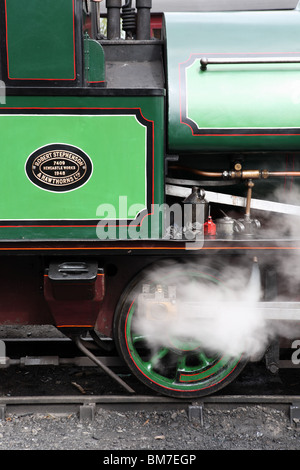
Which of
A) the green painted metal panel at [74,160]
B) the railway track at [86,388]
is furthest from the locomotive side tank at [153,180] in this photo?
the railway track at [86,388]

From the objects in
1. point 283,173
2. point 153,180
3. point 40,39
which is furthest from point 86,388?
point 40,39

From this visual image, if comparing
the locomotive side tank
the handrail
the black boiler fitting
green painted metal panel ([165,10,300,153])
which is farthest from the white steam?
the black boiler fitting

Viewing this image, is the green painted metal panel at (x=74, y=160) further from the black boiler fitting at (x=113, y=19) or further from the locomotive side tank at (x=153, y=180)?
the black boiler fitting at (x=113, y=19)

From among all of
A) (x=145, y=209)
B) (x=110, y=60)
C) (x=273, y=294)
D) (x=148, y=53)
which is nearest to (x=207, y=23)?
(x=148, y=53)

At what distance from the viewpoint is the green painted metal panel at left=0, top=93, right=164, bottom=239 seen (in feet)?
8.63

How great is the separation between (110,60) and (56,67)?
1.92ft

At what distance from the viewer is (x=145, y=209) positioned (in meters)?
2.73

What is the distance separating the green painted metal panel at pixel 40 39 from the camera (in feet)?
8.41

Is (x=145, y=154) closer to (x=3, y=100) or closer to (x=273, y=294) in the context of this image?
(x=3, y=100)

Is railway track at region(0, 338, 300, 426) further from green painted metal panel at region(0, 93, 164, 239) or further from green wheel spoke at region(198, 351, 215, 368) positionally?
green painted metal panel at region(0, 93, 164, 239)

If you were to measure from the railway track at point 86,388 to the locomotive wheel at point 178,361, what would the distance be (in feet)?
0.27

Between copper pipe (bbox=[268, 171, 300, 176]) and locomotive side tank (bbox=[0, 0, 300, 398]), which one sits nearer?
locomotive side tank (bbox=[0, 0, 300, 398])

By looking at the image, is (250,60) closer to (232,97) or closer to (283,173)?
(232,97)
